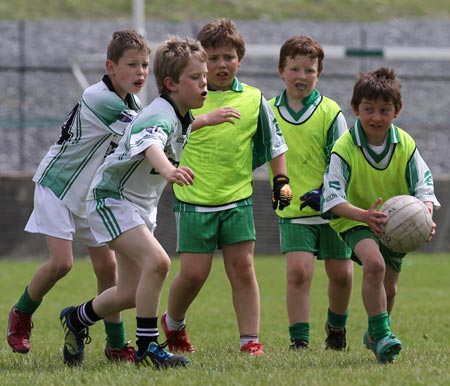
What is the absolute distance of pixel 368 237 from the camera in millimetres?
6176

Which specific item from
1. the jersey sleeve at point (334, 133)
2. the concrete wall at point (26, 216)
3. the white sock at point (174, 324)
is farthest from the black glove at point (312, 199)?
the concrete wall at point (26, 216)

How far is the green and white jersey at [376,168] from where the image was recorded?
623 centimetres

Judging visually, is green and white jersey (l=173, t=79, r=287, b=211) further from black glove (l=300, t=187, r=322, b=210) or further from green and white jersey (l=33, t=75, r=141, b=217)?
green and white jersey (l=33, t=75, r=141, b=217)

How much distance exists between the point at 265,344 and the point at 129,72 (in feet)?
7.29

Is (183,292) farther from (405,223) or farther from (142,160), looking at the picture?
(405,223)

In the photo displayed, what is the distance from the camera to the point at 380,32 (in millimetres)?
26297

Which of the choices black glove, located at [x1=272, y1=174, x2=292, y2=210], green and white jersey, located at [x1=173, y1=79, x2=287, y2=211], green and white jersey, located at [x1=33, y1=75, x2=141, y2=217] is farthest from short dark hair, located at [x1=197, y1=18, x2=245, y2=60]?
black glove, located at [x1=272, y1=174, x2=292, y2=210]

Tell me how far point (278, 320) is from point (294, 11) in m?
21.0

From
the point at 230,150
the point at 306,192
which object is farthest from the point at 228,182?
the point at 306,192

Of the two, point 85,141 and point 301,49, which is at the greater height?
point 301,49

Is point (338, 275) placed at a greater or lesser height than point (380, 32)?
lesser

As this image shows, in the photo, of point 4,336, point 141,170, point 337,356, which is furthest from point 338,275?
point 4,336

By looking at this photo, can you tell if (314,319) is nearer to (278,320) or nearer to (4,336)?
(278,320)

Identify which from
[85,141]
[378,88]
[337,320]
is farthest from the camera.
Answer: [337,320]
